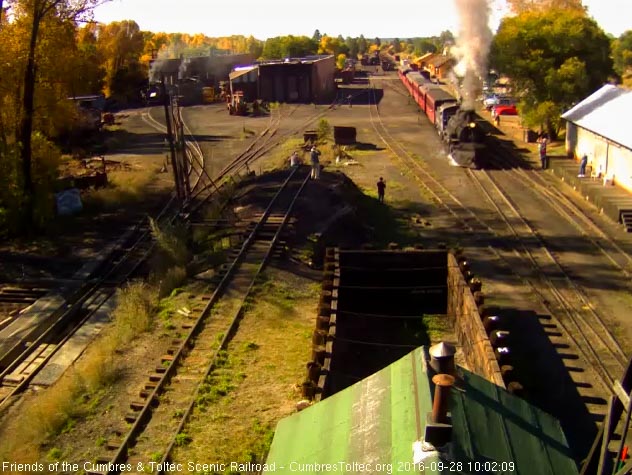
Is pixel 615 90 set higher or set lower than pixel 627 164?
higher

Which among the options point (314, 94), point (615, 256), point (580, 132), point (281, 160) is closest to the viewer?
point (615, 256)

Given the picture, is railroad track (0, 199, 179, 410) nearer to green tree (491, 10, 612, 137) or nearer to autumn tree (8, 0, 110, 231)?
autumn tree (8, 0, 110, 231)

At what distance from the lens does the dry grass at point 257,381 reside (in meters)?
8.88

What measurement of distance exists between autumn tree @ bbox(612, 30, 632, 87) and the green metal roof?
215 ft

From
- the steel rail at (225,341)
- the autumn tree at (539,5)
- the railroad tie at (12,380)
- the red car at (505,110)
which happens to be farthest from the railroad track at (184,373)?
the autumn tree at (539,5)

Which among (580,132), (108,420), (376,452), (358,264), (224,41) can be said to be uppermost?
(224,41)

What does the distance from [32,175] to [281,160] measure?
42.2ft

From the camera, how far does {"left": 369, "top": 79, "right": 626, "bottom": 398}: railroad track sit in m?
12.2

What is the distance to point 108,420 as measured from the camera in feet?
32.4

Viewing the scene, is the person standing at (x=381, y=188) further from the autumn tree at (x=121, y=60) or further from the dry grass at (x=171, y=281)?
the autumn tree at (x=121, y=60)

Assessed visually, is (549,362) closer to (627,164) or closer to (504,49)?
(627,164)

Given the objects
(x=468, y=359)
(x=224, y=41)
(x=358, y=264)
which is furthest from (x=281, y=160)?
(x=224, y=41)
